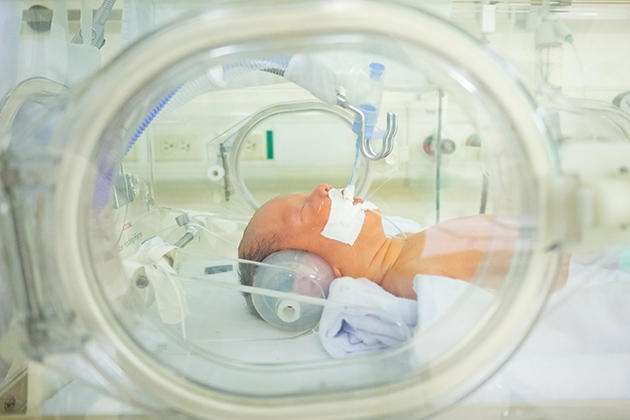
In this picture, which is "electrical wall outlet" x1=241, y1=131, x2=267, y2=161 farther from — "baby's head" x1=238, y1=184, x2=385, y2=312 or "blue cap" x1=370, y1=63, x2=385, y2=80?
"blue cap" x1=370, y1=63, x2=385, y2=80

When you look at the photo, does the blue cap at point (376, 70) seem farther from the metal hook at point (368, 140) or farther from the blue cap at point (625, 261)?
the blue cap at point (625, 261)

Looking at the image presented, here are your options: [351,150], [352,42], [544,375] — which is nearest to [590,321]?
[544,375]

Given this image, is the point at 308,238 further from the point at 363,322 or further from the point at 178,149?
the point at 178,149

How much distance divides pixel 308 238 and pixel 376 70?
0.32 metres

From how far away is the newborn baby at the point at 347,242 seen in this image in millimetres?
1057

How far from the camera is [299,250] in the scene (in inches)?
44.1

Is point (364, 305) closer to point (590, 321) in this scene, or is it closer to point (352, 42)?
point (590, 321)

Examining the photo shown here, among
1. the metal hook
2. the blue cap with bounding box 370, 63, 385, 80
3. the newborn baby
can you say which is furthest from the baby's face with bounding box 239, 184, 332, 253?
the blue cap with bounding box 370, 63, 385, 80

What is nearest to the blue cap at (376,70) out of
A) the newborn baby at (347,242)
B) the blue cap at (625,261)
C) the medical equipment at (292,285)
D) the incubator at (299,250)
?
the incubator at (299,250)

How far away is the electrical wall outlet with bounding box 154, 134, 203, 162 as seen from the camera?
141cm

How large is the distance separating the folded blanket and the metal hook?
33 centimetres

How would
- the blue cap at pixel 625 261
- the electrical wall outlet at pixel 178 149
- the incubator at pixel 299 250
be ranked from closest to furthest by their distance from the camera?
the incubator at pixel 299 250 → the blue cap at pixel 625 261 → the electrical wall outlet at pixel 178 149

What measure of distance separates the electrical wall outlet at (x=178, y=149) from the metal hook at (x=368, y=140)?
0.42m

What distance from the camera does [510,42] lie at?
1115mm
